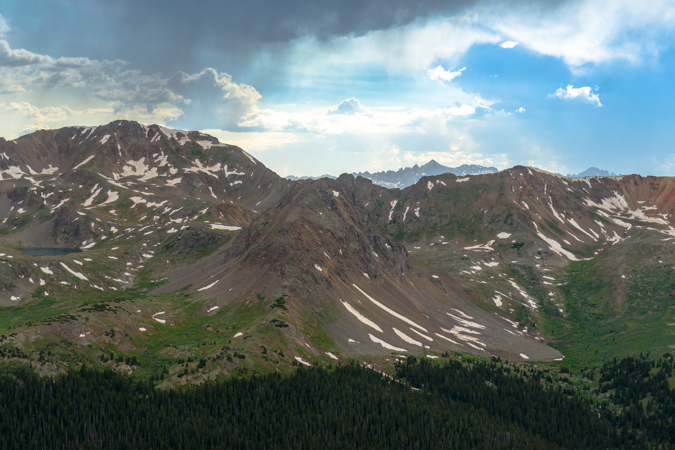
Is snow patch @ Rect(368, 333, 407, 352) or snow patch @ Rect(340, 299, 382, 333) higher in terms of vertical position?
snow patch @ Rect(340, 299, 382, 333)

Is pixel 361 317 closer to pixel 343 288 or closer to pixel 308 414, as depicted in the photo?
pixel 343 288

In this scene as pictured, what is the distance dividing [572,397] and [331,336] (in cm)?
6482

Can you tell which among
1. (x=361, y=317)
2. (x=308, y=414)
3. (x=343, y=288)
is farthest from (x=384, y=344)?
(x=308, y=414)

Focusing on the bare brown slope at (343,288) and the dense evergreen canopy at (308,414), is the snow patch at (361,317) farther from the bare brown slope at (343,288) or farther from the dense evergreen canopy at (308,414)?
the dense evergreen canopy at (308,414)

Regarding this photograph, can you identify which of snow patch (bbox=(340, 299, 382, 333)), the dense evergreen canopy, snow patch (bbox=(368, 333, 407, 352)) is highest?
snow patch (bbox=(340, 299, 382, 333))

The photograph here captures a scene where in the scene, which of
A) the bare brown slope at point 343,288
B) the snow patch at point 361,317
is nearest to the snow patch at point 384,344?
the bare brown slope at point 343,288

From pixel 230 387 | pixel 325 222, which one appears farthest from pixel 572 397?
pixel 325 222

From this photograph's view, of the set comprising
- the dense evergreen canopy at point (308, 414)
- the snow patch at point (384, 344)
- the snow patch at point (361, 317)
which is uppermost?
the snow patch at point (361, 317)

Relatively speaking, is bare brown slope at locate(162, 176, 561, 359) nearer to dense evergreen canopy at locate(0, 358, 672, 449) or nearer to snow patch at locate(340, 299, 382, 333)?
snow patch at locate(340, 299, 382, 333)

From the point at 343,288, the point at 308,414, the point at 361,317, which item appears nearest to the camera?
the point at 308,414

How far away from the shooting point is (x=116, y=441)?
77.5 meters

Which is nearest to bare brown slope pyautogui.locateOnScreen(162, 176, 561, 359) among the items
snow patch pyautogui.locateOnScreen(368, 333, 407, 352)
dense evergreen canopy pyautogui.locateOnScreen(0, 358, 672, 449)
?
snow patch pyautogui.locateOnScreen(368, 333, 407, 352)

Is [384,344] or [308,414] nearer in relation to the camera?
[308,414]

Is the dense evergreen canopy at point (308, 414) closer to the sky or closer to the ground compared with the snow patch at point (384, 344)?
closer to the ground
